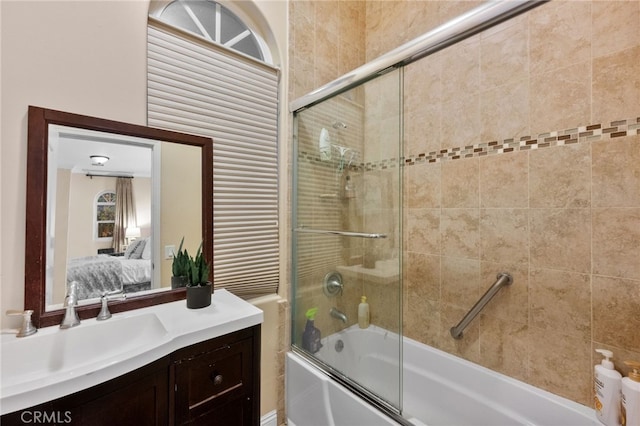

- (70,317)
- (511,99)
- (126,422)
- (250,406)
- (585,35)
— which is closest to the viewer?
(126,422)

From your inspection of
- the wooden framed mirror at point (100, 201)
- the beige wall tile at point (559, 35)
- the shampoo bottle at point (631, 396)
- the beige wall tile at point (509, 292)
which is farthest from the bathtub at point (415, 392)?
the beige wall tile at point (559, 35)

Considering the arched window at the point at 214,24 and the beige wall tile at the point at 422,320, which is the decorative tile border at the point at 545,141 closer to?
the beige wall tile at the point at 422,320

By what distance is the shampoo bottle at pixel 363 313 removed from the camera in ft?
5.06

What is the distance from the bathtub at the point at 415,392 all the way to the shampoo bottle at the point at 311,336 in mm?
40

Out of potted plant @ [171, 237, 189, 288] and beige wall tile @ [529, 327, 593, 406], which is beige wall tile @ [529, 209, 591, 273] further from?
potted plant @ [171, 237, 189, 288]

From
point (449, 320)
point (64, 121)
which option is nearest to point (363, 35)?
point (64, 121)

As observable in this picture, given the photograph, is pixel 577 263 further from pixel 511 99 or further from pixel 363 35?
pixel 363 35

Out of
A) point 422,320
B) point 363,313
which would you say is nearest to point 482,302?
point 422,320

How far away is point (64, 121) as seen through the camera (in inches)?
38.9

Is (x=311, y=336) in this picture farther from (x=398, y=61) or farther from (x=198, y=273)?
(x=398, y=61)

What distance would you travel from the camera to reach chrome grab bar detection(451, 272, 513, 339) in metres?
1.42

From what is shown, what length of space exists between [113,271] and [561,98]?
2.09 metres

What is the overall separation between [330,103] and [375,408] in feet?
5.11

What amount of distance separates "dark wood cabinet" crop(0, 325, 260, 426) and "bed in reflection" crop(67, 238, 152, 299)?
44 centimetres
